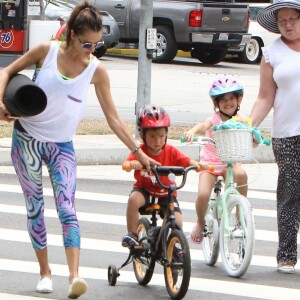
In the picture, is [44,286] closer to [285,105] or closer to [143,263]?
[143,263]

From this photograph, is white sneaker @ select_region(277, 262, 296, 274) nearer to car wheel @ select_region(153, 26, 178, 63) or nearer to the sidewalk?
the sidewalk

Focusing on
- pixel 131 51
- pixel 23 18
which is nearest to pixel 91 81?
pixel 23 18

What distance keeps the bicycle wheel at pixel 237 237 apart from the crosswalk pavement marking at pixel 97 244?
58 centimetres

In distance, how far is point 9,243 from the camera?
364 inches

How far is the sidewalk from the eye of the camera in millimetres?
13039

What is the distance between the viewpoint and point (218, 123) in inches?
324

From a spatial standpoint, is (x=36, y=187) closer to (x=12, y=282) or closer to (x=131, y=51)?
(x=12, y=282)

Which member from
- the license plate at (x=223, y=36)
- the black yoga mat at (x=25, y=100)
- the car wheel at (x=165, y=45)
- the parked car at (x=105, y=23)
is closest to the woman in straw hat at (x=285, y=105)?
the black yoga mat at (x=25, y=100)

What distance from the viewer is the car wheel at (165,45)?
87.1 feet

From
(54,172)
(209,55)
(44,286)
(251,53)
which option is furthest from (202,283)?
(251,53)

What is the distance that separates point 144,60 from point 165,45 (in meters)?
12.4

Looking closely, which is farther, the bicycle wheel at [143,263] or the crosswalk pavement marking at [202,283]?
the crosswalk pavement marking at [202,283]

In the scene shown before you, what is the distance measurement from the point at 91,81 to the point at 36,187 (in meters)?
0.72

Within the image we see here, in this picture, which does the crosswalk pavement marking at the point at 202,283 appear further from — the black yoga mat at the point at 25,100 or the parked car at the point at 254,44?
the parked car at the point at 254,44
